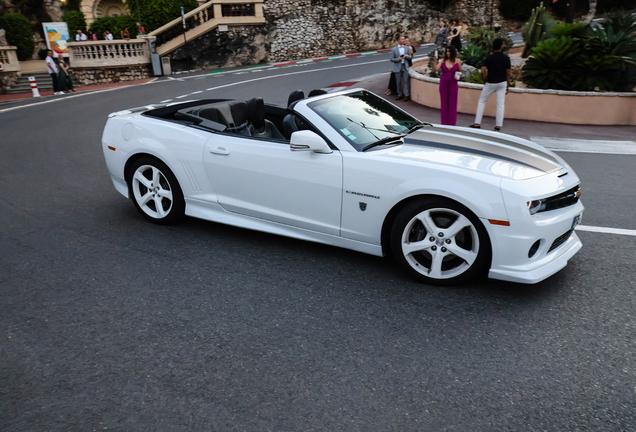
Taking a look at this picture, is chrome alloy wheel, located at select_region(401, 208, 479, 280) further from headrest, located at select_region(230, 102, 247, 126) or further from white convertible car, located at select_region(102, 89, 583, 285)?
headrest, located at select_region(230, 102, 247, 126)

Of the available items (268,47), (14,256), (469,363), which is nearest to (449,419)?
(469,363)

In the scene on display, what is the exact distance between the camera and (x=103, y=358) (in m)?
3.25

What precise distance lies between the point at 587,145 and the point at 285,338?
27.4 ft

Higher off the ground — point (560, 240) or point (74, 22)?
point (74, 22)

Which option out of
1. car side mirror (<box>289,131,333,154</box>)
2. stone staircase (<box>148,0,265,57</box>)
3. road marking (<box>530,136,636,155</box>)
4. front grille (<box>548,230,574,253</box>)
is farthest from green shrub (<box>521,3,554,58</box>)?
stone staircase (<box>148,0,265,57</box>)

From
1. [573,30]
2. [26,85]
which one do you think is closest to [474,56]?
[573,30]

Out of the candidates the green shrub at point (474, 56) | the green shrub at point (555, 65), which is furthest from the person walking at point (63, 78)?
the green shrub at point (555, 65)

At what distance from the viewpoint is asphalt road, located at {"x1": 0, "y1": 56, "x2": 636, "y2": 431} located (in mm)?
2766

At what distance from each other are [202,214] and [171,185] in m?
0.45

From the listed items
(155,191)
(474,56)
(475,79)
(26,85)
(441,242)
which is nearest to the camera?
(441,242)

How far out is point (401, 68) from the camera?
49.6 ft

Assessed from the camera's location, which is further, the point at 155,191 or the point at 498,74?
the point at 498,74

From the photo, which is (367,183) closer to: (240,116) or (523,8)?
(240,116)

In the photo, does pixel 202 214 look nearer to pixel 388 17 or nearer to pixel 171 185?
pixel 171 185
